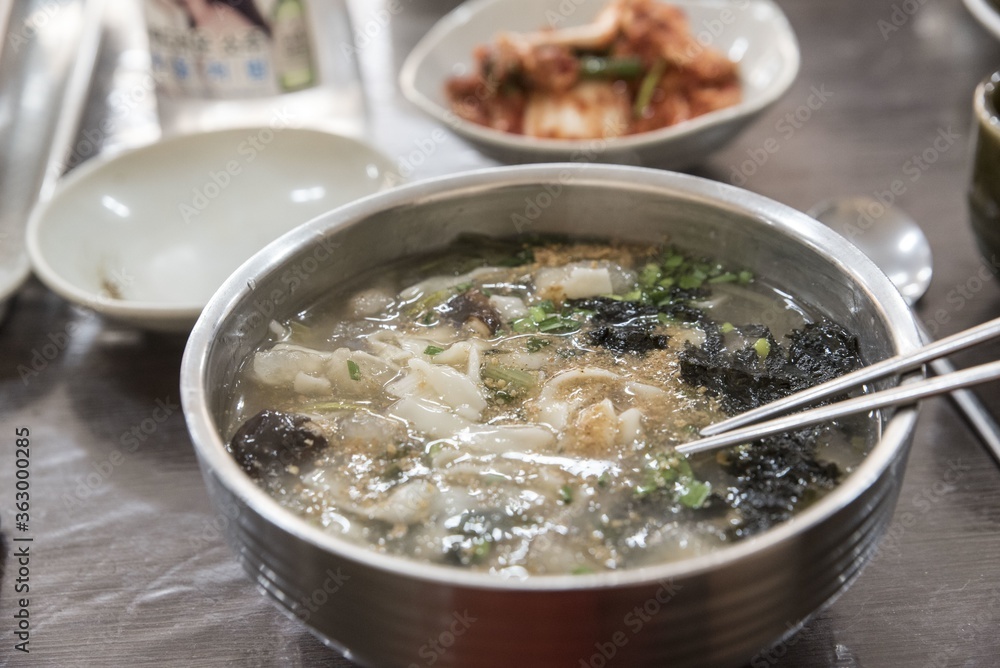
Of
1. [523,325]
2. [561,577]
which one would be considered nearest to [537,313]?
[523,325]

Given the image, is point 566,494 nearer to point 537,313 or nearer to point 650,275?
point 537,313

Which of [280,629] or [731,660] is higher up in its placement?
[731,660]

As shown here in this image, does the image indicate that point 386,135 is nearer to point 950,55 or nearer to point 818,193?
point 818,193

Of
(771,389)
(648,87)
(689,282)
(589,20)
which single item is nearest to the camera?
(771,389)

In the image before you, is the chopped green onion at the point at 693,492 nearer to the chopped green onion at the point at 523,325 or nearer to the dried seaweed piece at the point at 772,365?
the dried seaweed piece at the point at 772,365

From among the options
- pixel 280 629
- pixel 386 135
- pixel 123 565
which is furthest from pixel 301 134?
pixel 280 629

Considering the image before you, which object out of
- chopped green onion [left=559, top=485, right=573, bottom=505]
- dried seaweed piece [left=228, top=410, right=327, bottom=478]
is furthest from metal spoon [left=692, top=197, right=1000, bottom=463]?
dried seaweed piece [left=228, top=410, right=327, bottom=478]

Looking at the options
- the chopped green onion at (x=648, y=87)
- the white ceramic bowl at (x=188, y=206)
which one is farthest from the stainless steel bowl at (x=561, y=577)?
the chopped green onion at (x=648, y=87)
